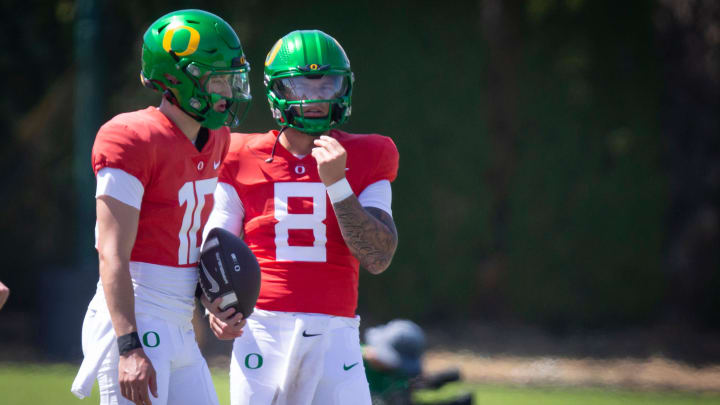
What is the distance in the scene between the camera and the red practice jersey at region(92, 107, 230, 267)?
2988 mm

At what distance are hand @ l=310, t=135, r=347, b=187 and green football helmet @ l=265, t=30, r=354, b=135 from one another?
0.19 m

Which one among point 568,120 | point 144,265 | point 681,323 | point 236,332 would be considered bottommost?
point 681,323

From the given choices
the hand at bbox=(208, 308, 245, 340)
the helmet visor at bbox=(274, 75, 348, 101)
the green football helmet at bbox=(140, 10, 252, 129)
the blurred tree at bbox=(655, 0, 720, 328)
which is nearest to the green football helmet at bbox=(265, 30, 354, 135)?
the helmet visor at bbox=(274, 75, 348, 101)

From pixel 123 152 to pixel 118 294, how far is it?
453 mm

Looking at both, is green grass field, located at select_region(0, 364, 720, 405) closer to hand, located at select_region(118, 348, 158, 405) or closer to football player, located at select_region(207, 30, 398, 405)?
football player, located at select_region(207, 30, 398, 405)

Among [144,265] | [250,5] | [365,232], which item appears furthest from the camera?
[250,5]

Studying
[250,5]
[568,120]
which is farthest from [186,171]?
[568,120]

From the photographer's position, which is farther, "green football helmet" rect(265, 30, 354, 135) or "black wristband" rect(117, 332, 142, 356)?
"green football helmet" rect(265, 30, 354, 135)

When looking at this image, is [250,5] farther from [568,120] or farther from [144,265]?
[144,265]

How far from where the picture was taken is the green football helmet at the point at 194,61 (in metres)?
3.19

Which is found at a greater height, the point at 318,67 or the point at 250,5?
the point at 250,5

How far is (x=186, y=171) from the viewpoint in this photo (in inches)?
125

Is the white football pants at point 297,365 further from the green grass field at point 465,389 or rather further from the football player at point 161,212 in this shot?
the green grass field at point 465,389

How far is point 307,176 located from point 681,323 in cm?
723
